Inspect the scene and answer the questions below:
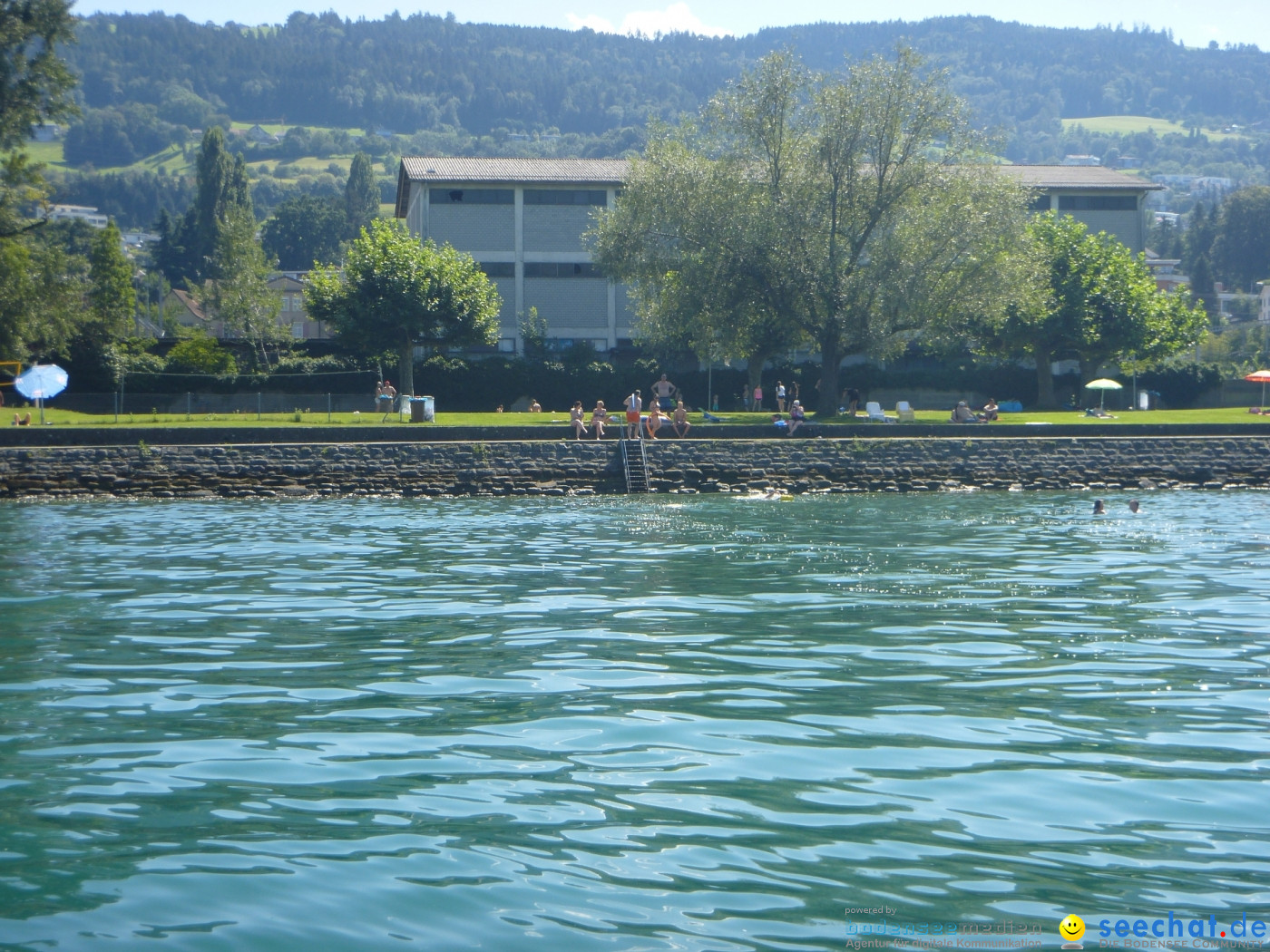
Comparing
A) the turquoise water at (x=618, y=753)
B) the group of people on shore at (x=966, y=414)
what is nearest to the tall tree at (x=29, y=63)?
the turquoise water at (x=618, y=753)

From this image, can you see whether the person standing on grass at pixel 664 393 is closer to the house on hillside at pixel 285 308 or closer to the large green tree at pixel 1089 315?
the large green tree at pixel 1089 315

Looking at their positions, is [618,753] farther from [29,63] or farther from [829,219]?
[29,63]

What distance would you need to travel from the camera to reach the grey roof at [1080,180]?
6656 centimetres

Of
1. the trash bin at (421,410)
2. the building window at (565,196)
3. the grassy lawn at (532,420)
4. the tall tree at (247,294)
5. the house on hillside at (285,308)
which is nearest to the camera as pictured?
the grassy lawn at (532,420)

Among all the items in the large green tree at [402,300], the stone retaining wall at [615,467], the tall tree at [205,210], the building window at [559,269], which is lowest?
the stone retaining wall at [615,467]

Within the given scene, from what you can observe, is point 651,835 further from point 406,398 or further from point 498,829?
point 406,398

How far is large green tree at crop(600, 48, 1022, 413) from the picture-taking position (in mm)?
41875

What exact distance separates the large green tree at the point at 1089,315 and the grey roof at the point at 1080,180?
1048cm

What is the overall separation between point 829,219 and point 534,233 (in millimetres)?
24901

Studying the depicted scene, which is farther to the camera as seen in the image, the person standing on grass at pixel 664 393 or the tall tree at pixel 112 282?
the tall tree at pixel 112 282

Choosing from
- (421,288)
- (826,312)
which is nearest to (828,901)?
(826,312)

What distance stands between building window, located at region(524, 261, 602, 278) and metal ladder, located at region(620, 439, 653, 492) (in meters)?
30.7

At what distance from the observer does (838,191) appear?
4284cm

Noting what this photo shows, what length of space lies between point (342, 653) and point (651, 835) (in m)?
6.05
